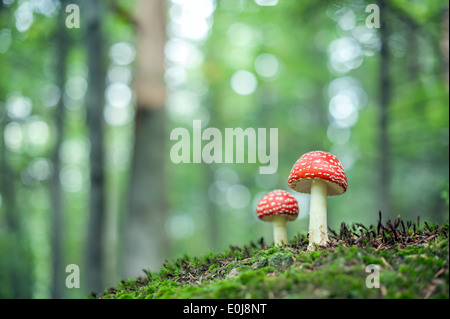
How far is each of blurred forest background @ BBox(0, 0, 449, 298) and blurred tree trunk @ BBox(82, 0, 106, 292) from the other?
21mm

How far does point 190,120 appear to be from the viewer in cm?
1880

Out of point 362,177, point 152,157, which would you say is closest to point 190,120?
point 362,177

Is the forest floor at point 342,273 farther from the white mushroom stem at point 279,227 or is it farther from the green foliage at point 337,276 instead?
the white mushroom stem at point 279,227

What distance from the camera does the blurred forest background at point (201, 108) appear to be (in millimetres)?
6328

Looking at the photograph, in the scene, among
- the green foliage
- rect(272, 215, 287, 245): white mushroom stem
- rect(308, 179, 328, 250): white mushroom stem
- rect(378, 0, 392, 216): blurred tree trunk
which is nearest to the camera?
the green foliage

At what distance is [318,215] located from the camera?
113 inches

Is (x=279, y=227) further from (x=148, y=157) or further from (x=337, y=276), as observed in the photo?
(x=148, y=157)

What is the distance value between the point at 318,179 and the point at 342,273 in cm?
96

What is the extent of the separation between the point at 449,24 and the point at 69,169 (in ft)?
71.1

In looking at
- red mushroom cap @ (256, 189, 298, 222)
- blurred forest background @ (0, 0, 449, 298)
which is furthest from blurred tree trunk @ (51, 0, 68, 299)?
red mushroom cap @ (256, 189, 298, 222)

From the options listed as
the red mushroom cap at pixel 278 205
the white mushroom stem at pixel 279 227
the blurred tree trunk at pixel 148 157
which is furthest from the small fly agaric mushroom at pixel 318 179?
the blurred tree trunk at pixel 148 157

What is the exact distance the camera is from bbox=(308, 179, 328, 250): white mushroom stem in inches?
112

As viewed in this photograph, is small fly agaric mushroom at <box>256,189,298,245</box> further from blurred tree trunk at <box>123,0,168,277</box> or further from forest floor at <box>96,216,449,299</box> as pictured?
blurred tree trunk at <box>123,0,168,277</box>
